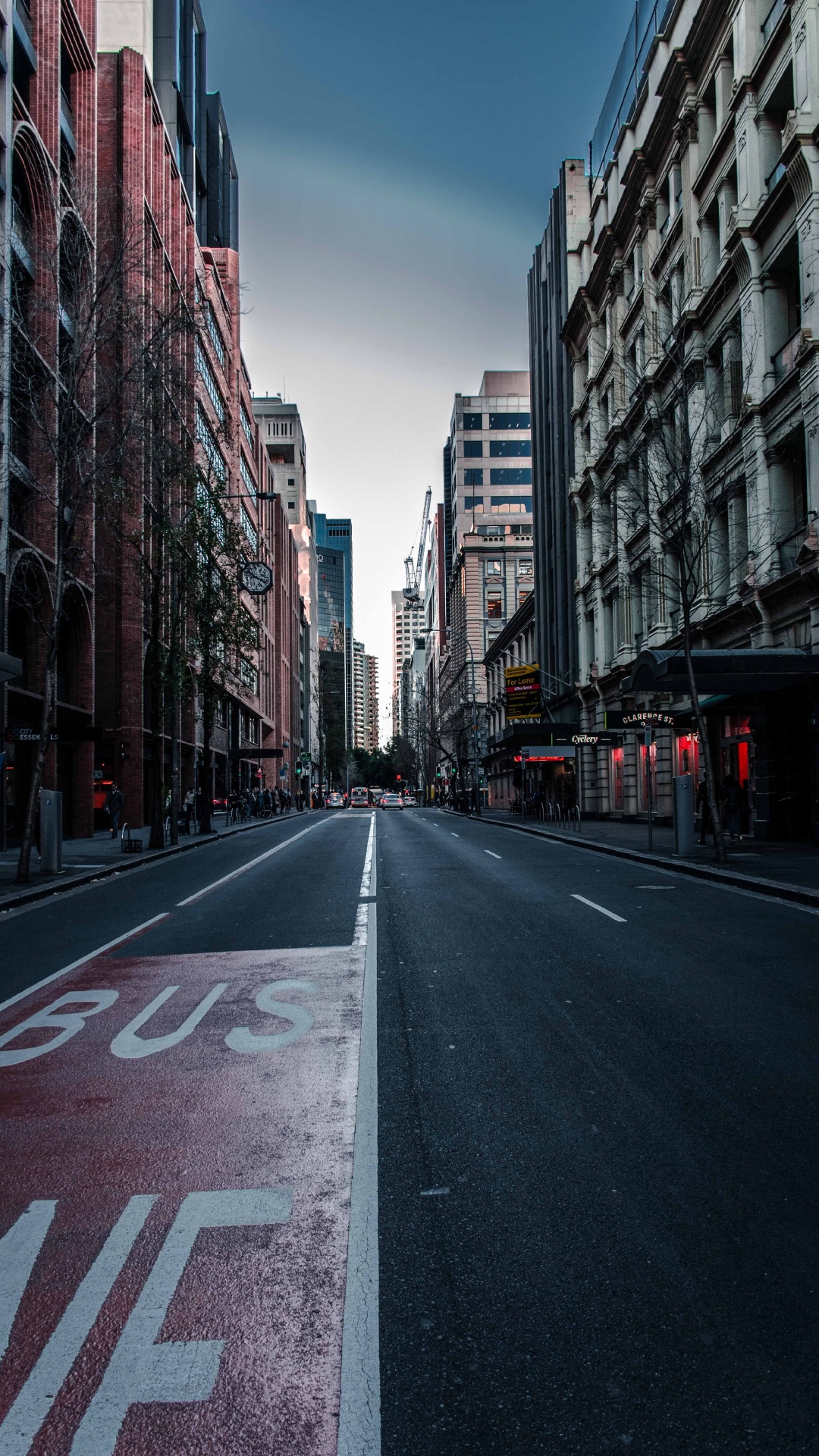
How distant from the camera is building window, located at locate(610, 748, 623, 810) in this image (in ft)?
135

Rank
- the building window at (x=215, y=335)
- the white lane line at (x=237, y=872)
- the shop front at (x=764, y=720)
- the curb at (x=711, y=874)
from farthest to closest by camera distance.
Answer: the building window at (x=215, y=335) < the shop front at (x=764, y=720) < the white lane line at (x=237, y=872) < the curb at (x=711, y=874)

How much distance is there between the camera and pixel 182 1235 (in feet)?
12.7

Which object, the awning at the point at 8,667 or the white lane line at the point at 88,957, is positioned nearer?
the white lane line at the point at 88,957

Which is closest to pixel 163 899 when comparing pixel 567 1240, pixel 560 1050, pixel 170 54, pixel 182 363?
pixel 560 1050

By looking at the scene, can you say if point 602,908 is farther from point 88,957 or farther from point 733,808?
point 733,808

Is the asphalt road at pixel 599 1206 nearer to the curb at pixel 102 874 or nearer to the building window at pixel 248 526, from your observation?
the curb at pixel 102 874

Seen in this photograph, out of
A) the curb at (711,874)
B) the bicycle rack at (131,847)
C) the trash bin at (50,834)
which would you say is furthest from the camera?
the bicycle rack at (131,847)

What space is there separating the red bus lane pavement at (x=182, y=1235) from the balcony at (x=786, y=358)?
65.9ft

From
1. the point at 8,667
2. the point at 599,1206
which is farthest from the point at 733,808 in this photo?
the point at 599,1206

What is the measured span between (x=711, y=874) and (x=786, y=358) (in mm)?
13390

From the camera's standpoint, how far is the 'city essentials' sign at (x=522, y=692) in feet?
161

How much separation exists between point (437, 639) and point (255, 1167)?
146m

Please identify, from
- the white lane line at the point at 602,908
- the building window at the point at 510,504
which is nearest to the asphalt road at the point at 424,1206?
the white lane line at the point at 602,908

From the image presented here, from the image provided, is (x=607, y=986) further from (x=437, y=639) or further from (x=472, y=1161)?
(x=437, y=639)
